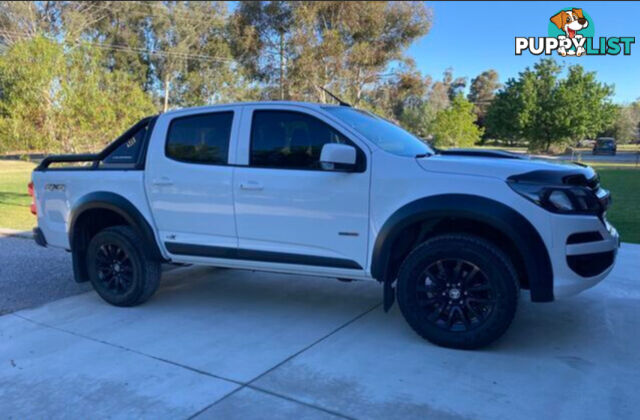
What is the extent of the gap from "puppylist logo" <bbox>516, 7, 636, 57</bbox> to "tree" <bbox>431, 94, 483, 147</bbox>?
771 cm

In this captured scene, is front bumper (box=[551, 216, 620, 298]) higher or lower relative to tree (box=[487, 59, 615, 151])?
lower

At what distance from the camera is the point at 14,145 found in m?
11.8

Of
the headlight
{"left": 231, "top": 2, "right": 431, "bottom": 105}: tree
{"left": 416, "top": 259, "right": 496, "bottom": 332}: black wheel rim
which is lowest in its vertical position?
{"left": 416, "top": 259, "right": 496, "bottom": 332}: black wheel rim

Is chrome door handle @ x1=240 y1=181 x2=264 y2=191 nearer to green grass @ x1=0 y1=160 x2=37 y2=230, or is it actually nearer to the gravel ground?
the gravel ground

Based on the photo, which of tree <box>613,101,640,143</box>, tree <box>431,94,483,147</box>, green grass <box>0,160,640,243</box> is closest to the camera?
green grass <box>0,160,640,243</box>

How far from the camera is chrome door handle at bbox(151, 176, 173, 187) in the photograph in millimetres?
4805

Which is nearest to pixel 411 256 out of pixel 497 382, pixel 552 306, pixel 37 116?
pixel 497 382

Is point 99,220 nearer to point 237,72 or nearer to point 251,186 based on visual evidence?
point 251,186

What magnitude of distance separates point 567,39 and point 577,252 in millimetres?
9447

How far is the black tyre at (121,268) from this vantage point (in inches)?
198

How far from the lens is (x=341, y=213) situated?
163 inches

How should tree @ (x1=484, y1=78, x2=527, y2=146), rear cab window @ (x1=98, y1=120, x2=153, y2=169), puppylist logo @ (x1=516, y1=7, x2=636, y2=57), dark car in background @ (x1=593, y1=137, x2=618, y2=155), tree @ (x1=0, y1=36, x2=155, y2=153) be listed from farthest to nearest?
tree @ (x1=484, y1=78, x2=527, y2=146), dark car in background @ (x1=593, y1=137, x2=618, y2=155), tree @ (x1=0, y1=36, x2=155, y2=153), puppylist logo @ (x1=516, y1=7, x2=636, y2=57), rear cab window @ (x1=98, y1=120, x2=153, y2=169)

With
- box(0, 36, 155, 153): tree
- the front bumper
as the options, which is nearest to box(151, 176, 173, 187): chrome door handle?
the front bumper

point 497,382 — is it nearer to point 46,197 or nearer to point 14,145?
point 46,197
